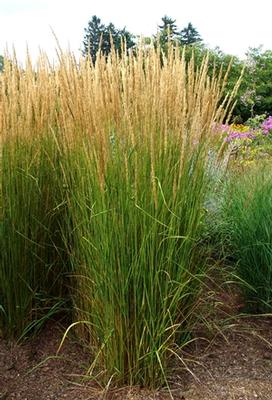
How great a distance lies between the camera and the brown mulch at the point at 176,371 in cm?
278

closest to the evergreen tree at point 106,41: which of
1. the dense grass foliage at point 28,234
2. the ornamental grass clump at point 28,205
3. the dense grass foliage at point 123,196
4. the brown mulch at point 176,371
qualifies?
the dense grass foliage at point 123,196

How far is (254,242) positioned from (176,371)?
3.36ft

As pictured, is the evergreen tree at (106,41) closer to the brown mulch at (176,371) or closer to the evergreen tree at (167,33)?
the evergreen tree at (167,33)

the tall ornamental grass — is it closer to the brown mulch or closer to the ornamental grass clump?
the brown mulch

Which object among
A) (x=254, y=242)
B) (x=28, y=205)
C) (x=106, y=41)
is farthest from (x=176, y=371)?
(x=106, y=41)

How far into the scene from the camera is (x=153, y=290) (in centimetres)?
257

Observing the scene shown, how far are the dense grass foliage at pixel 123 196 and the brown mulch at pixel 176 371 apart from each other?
0.36 feet

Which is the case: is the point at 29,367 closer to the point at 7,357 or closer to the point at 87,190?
the point at 7,357

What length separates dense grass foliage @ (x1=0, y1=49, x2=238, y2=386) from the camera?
2.52 m

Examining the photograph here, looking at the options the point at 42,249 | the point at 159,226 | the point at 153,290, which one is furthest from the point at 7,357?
the point at 159,226

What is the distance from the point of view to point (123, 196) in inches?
98.1

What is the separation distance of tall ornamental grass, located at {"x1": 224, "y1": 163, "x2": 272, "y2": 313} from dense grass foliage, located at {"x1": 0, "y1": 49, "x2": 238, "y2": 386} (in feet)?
1.99

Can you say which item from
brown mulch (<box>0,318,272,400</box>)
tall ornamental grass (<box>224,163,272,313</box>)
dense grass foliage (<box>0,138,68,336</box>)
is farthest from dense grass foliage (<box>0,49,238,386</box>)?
tall ornamental grass (<box>224,163,272,313</box>)

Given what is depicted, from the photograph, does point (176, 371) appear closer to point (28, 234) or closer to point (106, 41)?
point (28, 234)
